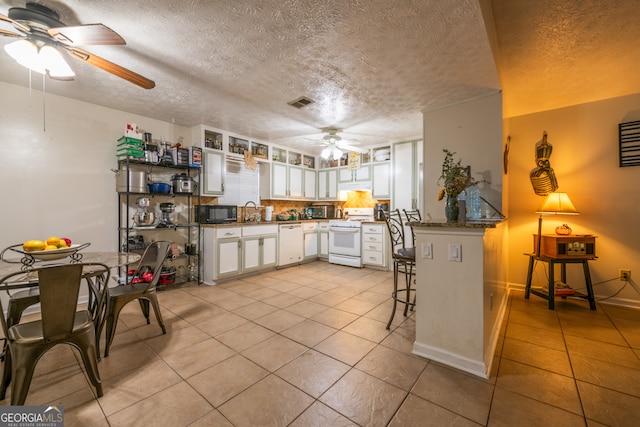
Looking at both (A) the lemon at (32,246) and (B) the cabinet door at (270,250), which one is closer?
(A) the lemon at (32,246)

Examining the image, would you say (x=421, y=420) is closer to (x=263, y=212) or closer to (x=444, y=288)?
(x=444, y=288)

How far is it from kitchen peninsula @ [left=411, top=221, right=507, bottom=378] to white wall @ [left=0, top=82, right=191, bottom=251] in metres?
3.84

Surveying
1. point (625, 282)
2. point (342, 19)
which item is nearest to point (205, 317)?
point (342, 19)

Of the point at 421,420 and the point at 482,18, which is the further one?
the point at 482,18

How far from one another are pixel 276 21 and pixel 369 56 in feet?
2.68

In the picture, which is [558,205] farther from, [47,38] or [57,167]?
[57,167]

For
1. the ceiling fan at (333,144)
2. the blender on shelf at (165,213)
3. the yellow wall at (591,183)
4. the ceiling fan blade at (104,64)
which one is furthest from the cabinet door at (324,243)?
the ceiling fan blade at (104,64)

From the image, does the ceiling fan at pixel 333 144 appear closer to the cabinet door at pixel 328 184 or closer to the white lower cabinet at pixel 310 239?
the cabinet door at pixel 328 184

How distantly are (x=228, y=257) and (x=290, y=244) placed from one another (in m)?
1.29

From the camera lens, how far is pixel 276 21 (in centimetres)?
181

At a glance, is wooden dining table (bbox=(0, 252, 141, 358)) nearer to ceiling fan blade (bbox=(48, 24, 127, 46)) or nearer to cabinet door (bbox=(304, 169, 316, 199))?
ceiling fan blade (bbox=(48, 24, 127, 46))

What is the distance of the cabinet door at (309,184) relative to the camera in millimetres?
5785

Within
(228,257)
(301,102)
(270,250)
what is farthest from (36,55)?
(270,250)

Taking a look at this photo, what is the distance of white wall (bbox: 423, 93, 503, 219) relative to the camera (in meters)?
2.72
